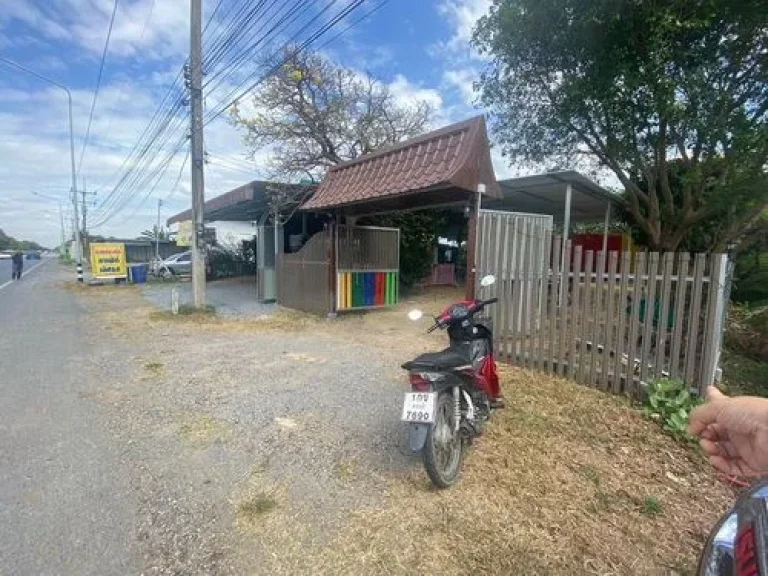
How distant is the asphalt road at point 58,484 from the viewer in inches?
89.3

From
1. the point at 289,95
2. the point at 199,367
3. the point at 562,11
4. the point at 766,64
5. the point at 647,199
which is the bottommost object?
the point at 199,367

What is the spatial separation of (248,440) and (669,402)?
3.78 m

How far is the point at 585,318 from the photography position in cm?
489

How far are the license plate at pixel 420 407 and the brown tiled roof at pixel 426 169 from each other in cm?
383

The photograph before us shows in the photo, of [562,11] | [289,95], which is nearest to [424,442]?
[562,11]

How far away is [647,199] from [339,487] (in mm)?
10062

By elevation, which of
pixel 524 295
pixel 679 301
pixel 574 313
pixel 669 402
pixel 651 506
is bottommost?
pixel 651 506

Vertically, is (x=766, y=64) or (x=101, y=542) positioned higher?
(x=766, y=64)

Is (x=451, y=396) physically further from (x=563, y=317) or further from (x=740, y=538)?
(x=563, y=317)

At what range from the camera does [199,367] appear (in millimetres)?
5895

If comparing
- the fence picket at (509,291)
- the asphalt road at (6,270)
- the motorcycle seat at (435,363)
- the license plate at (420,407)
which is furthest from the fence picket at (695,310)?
the asphalt road at (6,270)

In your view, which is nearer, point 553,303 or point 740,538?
point 740,538

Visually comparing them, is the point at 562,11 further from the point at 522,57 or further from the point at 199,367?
the point at 199,367

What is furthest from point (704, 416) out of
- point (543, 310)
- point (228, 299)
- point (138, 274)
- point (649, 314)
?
point (138, 274)
